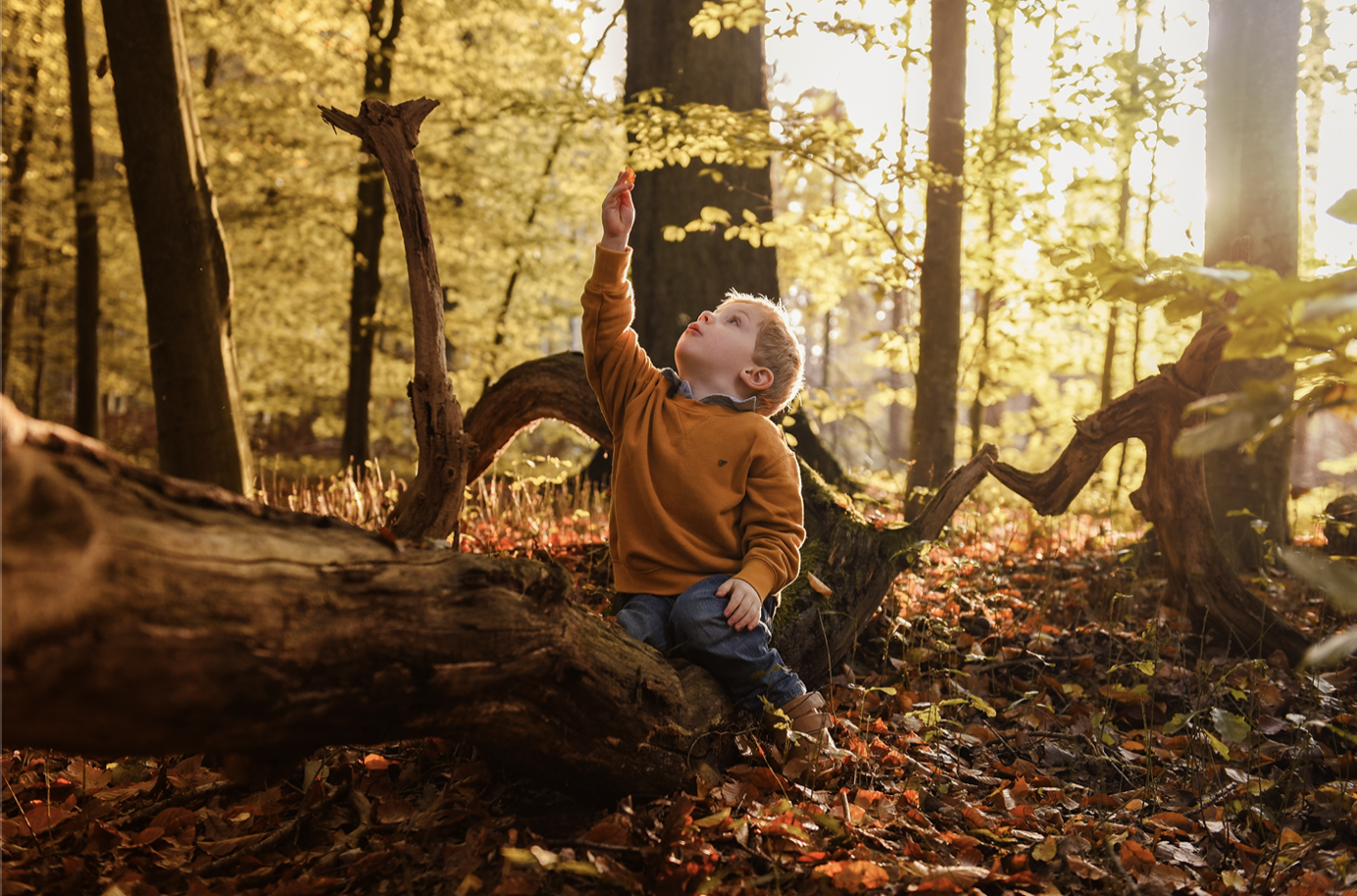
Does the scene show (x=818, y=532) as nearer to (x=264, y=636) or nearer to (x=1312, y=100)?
(x=264, y=636)

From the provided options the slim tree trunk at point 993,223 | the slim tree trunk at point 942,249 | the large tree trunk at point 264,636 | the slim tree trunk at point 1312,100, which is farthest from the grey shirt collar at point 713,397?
the slim tree trunk at point 1312,100

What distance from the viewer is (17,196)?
36.1 feet

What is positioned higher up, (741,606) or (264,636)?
(264,636)

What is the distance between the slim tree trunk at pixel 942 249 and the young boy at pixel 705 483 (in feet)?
10.0

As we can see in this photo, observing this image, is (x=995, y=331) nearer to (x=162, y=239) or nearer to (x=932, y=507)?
(x=932, y=507)

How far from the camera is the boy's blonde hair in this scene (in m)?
2.80

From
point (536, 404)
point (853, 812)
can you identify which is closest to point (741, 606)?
point (853, 812)

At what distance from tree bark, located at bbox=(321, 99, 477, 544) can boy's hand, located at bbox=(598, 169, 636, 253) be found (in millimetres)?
771

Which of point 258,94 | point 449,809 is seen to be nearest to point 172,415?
point 449,809

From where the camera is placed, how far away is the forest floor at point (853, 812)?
1871 millimetres

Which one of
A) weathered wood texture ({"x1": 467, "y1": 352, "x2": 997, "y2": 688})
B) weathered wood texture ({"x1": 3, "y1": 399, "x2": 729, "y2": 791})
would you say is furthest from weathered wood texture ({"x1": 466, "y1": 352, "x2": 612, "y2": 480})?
weathered wood texture ({"x1": 3, "y1": 399, "x2": 729, "y2": 791})

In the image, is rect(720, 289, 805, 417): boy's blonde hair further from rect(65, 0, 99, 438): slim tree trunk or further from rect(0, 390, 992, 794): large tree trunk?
rect(65, 0, 99, 438): slim tree trunk

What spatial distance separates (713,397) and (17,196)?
43.3 feet

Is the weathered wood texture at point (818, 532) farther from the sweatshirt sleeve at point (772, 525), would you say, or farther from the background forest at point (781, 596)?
the sweatshirt sleeve at point (772, 525)
